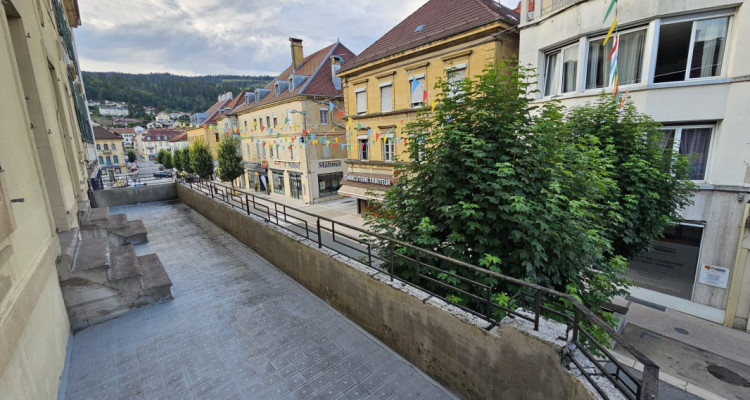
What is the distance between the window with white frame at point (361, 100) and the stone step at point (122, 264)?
13.5 metres

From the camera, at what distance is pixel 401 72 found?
602 inches

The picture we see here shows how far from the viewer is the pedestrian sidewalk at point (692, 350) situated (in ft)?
19.9

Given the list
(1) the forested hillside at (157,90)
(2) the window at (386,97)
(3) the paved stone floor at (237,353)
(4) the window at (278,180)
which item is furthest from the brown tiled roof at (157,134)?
(3) the paved stone floor at (237,353)

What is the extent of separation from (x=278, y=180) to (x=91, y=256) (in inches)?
892

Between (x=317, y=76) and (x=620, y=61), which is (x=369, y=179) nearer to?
(x=317, y=76)

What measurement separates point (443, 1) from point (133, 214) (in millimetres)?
17785

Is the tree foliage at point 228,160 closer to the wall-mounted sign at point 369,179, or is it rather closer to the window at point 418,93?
the wall-mounted sign at point 369,179

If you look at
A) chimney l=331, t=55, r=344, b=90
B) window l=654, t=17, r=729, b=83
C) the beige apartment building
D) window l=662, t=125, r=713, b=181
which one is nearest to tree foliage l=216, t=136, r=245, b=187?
the beige apartment building

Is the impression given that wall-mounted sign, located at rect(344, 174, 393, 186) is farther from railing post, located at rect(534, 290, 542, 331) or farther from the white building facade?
railing post, located at rect(534, 290, 542, 331)

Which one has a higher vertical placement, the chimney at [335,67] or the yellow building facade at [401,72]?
the chimney at [335,67]

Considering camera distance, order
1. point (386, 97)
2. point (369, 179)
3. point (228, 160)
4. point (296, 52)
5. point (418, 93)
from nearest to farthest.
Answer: point (418, 93)
point (386, 97)
point (369, 179)
point (296, 52)
point (228, 160)

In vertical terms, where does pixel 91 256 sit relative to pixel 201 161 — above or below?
below

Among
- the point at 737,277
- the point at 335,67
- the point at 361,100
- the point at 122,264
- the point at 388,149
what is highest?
the point at 335,67

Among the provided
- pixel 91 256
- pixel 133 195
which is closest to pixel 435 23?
pixel 91 256
